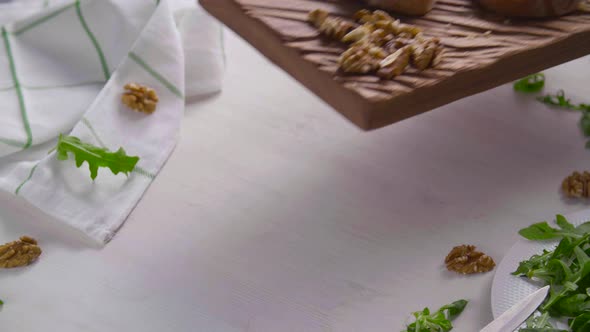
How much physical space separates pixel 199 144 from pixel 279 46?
30 cm

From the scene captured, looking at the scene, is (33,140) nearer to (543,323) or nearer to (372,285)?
(372,285)

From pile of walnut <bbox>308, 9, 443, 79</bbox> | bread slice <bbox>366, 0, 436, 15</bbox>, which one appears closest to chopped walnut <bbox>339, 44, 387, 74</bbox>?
pile of walnut <bbox>308, 9, 443, 79</bbox>

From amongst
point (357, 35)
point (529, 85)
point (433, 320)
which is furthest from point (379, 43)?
point (529, 85)

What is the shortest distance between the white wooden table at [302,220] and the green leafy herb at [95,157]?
6cm

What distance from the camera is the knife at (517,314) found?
841 mm

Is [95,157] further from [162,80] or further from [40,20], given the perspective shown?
[40,20]

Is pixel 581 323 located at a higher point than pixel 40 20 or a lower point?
lower

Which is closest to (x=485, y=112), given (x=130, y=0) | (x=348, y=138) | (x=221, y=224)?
(x=348, y=138)

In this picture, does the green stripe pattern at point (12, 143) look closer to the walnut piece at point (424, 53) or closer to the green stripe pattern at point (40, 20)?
the green stripe pattern at point (40, 20)

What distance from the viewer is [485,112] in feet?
4.31

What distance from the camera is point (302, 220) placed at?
111 centimetres

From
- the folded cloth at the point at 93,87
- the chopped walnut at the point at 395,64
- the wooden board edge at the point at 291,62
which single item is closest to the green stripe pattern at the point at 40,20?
the folded cloth at the point at 93,87

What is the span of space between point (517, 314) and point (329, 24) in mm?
411

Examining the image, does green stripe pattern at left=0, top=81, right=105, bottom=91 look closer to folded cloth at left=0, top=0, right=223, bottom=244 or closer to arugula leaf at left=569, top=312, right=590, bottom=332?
folded cloth at left=0, top=0, right=223, bottom=244
